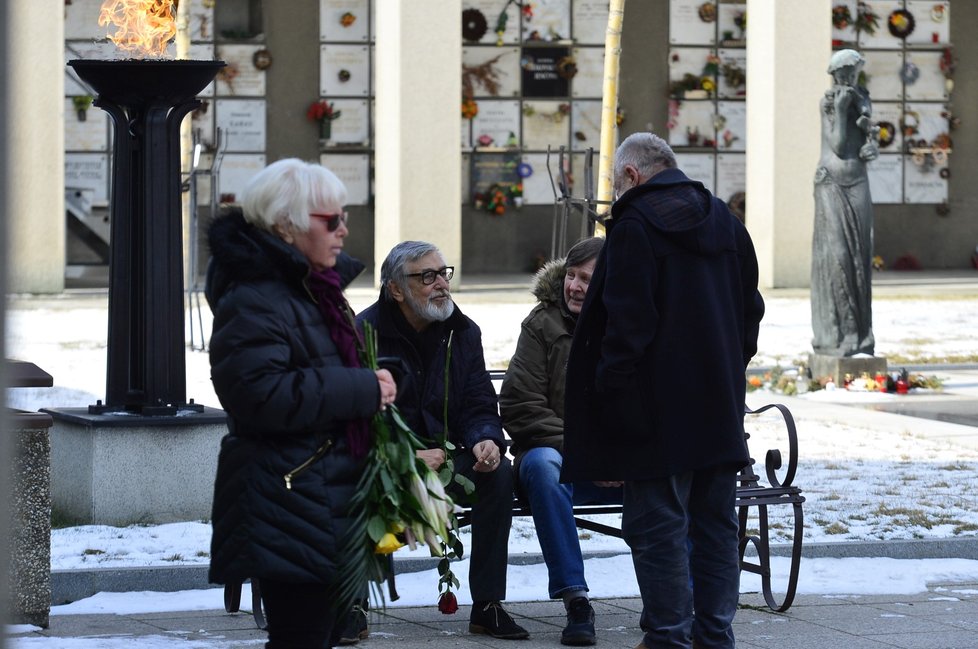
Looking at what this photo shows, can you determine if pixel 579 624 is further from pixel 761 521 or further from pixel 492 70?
pixel 492 70

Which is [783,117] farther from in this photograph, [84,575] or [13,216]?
[13,216]

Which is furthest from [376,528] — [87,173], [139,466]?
[87,173]

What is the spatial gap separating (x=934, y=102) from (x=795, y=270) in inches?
219

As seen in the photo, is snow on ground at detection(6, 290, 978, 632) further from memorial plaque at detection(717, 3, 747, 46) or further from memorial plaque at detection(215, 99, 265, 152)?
memorial plaque at detection(717, 3, 747, 46)

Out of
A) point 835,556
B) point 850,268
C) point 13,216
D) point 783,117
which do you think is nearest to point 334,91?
point 783,117

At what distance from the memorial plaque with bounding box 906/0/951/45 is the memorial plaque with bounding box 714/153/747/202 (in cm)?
334

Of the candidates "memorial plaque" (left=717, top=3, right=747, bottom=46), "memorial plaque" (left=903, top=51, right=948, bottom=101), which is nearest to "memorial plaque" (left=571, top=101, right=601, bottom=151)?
"memorial plaque" (left=717, top=3, right=747, bottom=46)

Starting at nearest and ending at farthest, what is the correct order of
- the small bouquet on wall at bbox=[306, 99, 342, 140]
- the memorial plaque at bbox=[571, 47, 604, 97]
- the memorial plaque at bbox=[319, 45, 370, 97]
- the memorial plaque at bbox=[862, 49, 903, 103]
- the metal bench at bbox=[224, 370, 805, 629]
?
the metal bench at bbox=[224, 370, 805, 629]
the small bouquet on wall at bbox=[306, 99, 342, 140]
the memorial plaque at bbox=[319, 45, 370, 97]
the memorial plaque at bbox=[571, 47, 604, 97]
the memorial plaque at bbox=[862, 49, 903, 103]

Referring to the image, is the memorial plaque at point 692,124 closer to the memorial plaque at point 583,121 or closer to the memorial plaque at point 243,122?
the memorial plaque at point 583,121

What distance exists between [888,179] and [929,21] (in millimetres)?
2534

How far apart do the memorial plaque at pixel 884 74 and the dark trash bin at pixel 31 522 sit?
70.6 feet

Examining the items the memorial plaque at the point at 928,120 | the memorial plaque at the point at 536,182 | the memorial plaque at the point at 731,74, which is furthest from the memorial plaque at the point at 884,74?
the memorial plaque at the point at 536,182

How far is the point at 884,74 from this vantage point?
83.7ft

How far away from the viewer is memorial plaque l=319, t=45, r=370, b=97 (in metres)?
23.9
